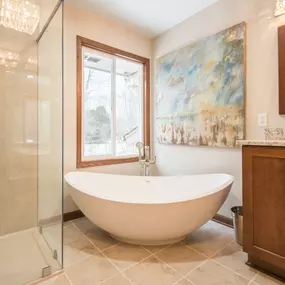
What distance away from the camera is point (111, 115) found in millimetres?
2887

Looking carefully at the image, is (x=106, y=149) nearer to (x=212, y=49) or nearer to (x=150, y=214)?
(x=150, y=214)

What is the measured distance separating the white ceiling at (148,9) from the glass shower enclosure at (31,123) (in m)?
0.60

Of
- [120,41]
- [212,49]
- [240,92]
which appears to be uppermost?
[120,41]

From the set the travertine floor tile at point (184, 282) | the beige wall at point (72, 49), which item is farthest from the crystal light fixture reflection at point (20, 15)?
the travertine floor tile at point (184, 282)

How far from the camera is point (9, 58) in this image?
202 centimetres

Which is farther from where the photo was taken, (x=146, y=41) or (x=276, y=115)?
(x=146, y=41)

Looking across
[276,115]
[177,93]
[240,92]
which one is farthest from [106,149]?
[276,115]

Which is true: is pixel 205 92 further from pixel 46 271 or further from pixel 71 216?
pixel 46 271

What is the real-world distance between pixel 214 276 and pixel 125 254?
0.69m

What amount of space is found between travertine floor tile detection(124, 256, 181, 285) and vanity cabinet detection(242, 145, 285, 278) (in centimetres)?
59

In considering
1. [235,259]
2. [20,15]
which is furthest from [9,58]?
[235,259]

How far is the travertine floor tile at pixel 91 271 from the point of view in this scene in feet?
4.66

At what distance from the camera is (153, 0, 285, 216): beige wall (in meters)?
1.92

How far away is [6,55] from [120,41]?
1406mm
